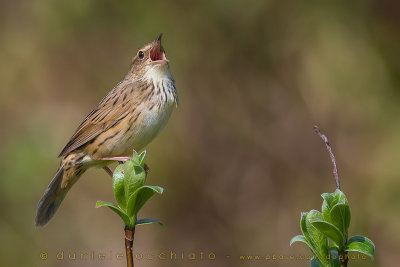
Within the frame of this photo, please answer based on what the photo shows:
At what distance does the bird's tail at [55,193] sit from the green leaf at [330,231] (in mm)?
2487

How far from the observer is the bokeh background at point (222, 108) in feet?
18.4

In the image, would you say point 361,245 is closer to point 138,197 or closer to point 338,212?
point 338,212

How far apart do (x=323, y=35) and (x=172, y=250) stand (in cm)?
253

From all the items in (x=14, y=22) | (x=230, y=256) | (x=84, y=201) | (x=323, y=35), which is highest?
(x=14, y=22)

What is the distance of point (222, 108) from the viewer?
6031 millimetres

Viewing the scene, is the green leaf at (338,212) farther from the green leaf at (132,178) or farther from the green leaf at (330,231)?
the green leaf at (132,178)

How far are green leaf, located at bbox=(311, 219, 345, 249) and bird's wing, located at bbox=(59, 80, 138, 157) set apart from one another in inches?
99.6

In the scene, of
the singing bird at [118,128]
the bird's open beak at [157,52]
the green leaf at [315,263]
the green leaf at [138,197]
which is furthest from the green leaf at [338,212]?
the bird's open beak at [157,52]

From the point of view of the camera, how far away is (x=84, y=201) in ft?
18.6

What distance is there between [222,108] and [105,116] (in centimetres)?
212

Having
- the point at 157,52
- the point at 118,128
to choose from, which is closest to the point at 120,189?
the point at 118,128

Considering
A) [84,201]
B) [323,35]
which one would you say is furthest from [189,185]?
[323,35]

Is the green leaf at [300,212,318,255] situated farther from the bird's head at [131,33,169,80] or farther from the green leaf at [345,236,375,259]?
the bird's head at [131,33,169,80]

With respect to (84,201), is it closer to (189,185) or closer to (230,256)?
(189,185)
